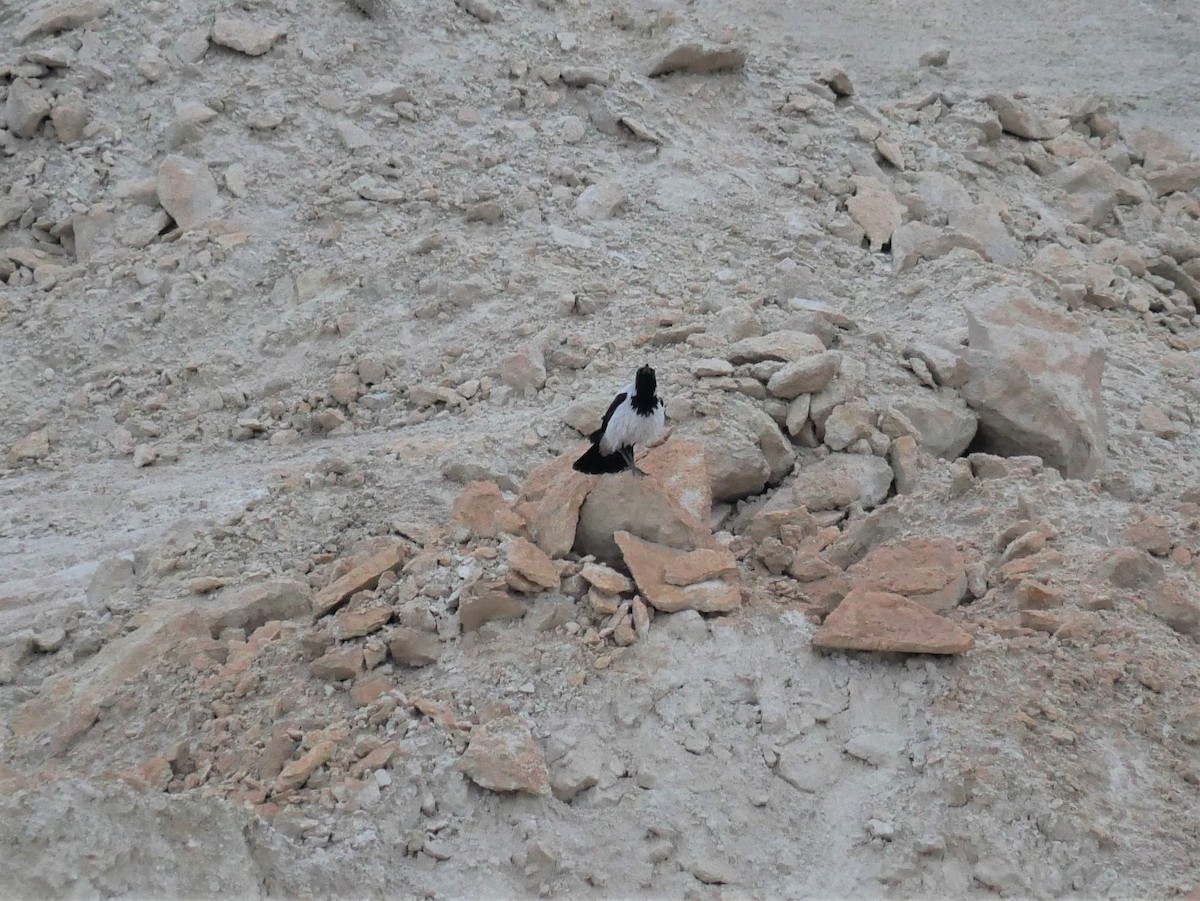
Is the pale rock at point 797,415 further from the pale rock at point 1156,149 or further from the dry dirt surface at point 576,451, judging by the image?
the pale rock at point 1156,149

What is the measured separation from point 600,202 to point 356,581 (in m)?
5.09

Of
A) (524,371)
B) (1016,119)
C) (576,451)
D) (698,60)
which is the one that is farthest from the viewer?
(1016,119)

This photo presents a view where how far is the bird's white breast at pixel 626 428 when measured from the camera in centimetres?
601

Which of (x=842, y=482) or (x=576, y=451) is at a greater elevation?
(x=576, y=451)

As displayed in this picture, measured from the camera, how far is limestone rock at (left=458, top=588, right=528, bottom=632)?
5.36 m

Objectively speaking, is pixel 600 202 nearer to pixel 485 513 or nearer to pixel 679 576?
pixel 485 513

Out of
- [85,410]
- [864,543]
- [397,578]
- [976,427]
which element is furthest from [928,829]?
[85,410]

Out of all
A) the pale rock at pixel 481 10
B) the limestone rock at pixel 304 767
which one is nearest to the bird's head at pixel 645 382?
the limestone rock at pixel 304 767

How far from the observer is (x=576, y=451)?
6.54 metres

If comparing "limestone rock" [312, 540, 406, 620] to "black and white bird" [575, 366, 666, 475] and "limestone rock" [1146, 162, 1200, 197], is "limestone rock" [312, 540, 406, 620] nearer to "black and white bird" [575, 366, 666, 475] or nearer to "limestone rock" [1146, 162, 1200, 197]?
"black and white bird" [575, 366, 666, 475]

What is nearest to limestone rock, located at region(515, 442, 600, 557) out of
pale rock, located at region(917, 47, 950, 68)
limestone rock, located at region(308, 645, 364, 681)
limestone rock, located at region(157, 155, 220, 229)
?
limestone rock, located at region(308, 645, 364, 681)

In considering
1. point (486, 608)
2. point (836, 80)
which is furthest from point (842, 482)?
point (836, 80)

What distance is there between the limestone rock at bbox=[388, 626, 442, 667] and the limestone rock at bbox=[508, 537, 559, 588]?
0.50 metres

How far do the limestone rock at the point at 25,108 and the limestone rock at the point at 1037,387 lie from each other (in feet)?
26.4
